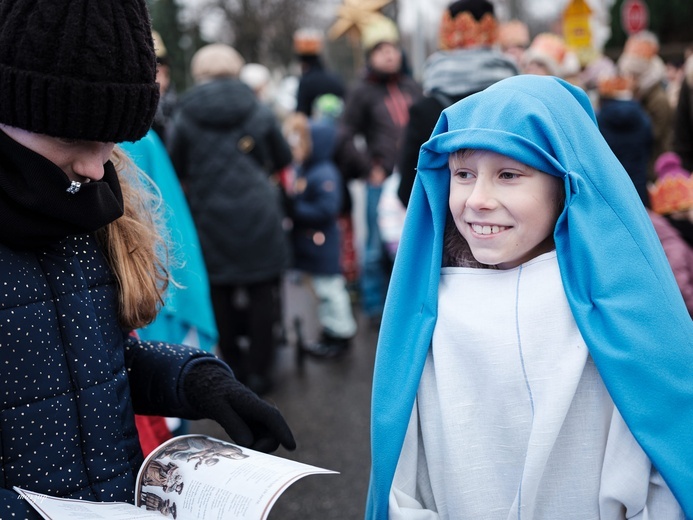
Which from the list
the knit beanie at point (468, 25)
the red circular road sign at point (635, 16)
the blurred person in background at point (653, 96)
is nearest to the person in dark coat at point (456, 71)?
the knit beanie at point (468, 25)

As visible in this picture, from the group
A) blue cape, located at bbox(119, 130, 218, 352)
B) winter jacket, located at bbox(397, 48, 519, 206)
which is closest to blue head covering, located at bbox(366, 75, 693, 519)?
blue cape, located at bbox(119, 130, 218, 352)

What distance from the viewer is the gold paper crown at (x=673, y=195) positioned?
3912 mm

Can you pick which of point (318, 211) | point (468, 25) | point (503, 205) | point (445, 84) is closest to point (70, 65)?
point (503, 205)

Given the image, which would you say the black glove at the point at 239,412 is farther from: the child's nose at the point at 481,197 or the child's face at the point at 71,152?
the child's nose at the point at 481,197

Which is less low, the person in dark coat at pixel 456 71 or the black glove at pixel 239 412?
the person in dark coat at pixel 456 71

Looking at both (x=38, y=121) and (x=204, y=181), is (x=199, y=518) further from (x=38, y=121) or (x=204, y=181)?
(x=204, y=181)

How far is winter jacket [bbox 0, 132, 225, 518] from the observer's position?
1.48 meters

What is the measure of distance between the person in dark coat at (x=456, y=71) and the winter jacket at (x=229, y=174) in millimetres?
1347

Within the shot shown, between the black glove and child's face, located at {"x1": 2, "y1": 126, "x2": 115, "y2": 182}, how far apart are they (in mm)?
497

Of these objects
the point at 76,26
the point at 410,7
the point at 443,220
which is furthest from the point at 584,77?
the point at 76,26

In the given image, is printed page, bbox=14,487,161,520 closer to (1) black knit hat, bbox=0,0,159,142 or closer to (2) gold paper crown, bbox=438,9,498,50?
(1) black knit hat, bbox=0,0,159,142

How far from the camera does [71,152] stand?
1.56 meters

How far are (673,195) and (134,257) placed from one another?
2983 mm

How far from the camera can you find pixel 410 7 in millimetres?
11445
